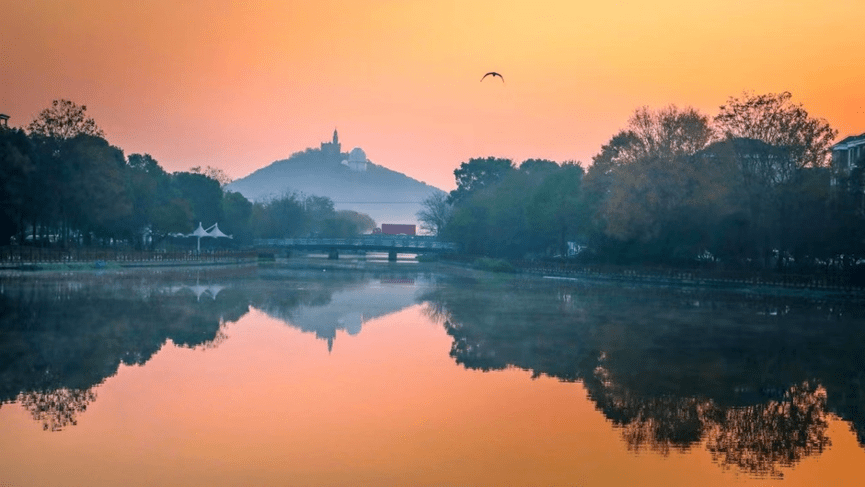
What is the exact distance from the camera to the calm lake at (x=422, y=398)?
50.4ft

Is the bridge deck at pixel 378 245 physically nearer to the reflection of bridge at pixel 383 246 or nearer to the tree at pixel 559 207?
the reflection of bridge at pixel 383 246

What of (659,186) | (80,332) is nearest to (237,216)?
(659,186)

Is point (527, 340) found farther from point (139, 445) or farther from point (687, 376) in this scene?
point (139, 445)

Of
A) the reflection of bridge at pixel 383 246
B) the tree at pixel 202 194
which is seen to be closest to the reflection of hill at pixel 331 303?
the tree at pixel 202 194

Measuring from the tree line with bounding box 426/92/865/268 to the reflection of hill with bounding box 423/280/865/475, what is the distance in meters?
10.8

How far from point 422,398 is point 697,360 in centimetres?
1073

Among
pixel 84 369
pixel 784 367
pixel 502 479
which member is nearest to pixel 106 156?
pixel 84 369

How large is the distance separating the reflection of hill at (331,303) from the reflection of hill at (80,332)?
7.54ft

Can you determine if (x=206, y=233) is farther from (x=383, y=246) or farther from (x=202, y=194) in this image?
(x=383, y=246)

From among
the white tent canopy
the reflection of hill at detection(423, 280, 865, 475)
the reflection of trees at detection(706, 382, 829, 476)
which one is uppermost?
the white tent canopy

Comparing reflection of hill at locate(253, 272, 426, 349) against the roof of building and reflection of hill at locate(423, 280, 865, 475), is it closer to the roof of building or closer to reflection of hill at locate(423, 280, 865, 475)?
reflection of hill at locate(423, 280, 865, 475)

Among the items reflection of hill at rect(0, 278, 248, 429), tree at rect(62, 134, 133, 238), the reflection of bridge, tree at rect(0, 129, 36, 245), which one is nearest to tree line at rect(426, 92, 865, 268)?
reflection of hill at rect(0, 278, 248, 429)

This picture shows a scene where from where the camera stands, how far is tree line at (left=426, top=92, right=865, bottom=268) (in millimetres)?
62875

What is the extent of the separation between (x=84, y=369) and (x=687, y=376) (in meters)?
15.8
